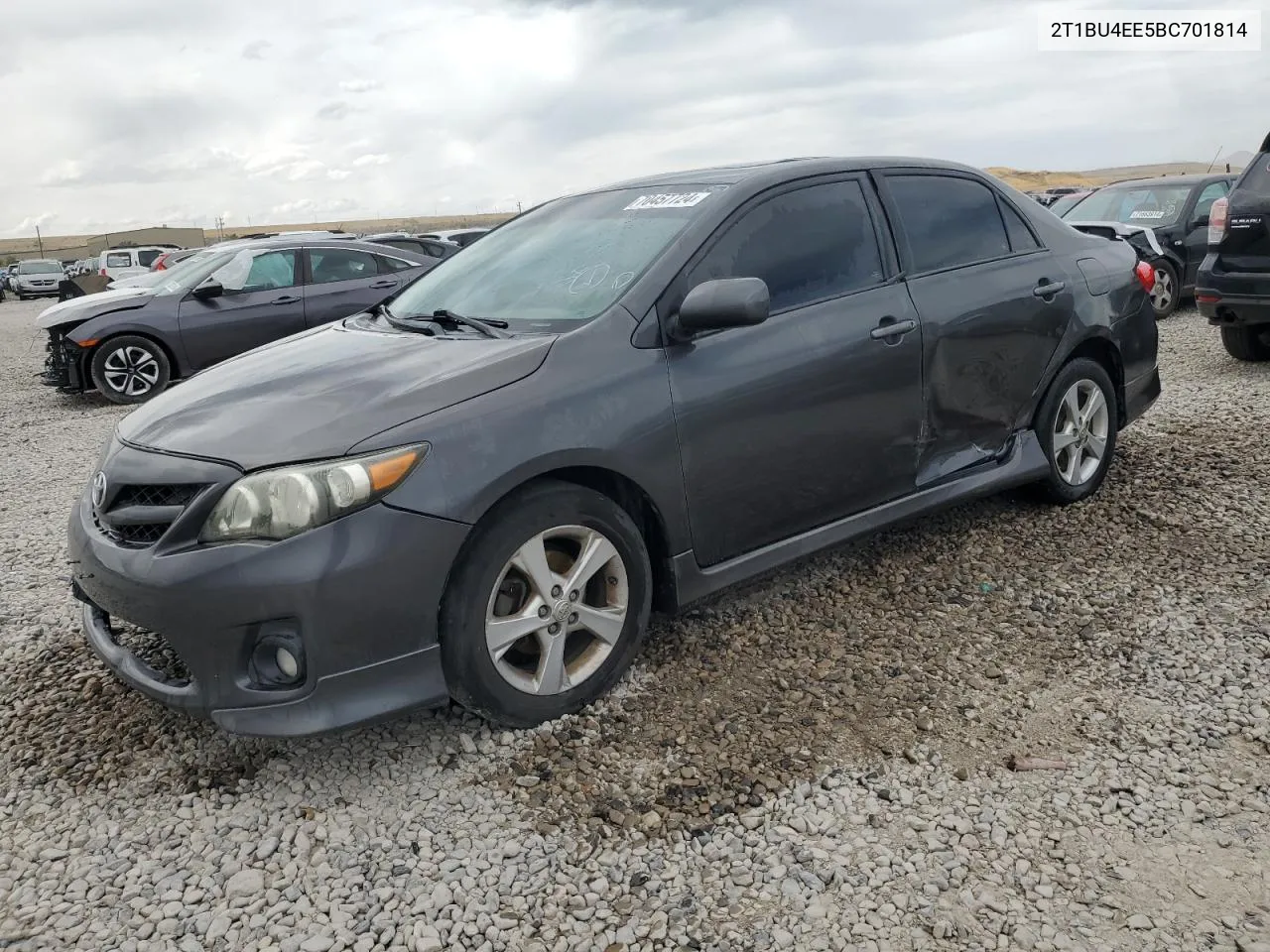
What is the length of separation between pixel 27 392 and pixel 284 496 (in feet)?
34.9

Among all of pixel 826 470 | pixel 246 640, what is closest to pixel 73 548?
pixel 246 640

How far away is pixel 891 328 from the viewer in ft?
12.5

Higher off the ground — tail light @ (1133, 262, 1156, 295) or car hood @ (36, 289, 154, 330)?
car hood @ (36, 289, 154, 330)

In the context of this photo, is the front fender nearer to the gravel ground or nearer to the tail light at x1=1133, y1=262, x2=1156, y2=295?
the gravel ground

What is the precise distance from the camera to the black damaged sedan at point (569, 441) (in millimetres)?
2680

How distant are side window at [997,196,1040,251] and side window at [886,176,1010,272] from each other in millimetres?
39

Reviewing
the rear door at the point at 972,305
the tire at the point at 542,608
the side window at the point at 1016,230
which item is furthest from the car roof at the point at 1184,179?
the tire at the point at 542,608

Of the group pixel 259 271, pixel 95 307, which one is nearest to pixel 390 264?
pixel 259 271

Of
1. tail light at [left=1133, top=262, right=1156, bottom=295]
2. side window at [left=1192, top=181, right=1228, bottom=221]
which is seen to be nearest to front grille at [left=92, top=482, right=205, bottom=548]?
tail light at [left=1133, top=262, right=1156, bottom=295]

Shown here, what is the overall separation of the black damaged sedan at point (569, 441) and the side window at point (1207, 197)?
8013mm

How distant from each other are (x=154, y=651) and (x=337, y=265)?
312 inches

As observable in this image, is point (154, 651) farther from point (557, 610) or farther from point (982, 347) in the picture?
A: point (982, 347)

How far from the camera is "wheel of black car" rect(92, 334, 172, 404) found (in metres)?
9.60

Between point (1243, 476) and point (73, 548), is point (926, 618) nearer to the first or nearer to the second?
point (1243, 476)
